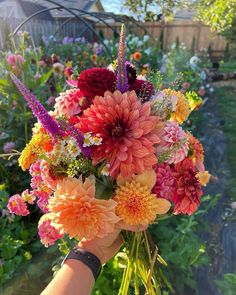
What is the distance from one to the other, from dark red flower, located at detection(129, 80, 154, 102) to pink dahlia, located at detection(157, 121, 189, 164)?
93 millimetres

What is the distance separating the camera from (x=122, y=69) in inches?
33.2

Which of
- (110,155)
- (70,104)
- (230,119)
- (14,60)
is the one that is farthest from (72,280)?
(230,119)

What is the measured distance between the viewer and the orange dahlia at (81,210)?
798 mm

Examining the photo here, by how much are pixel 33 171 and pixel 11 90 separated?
1.72 m

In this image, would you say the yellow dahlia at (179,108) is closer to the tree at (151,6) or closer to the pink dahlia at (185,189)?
the pink dahlia at (185,189)

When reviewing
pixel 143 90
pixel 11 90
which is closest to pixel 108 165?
pixel 143 90

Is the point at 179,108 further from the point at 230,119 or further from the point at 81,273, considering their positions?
the point at 230,119

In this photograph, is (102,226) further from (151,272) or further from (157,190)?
(151,272)

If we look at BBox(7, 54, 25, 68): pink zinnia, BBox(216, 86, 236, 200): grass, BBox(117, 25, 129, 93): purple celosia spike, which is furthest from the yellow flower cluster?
BBox(216, 86, 236, 200): grass

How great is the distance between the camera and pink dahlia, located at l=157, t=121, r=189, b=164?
87cm

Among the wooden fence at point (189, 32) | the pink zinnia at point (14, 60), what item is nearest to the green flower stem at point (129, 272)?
the pink zinnia at point (14, 60)

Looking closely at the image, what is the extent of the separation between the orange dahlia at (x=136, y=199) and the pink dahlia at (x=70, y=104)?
22 centimetres

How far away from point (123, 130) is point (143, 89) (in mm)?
155

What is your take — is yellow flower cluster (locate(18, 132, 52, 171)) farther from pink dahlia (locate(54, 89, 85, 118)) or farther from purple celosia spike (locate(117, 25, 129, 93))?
purple celosia spike (locate(117, 25, 129, 93))
